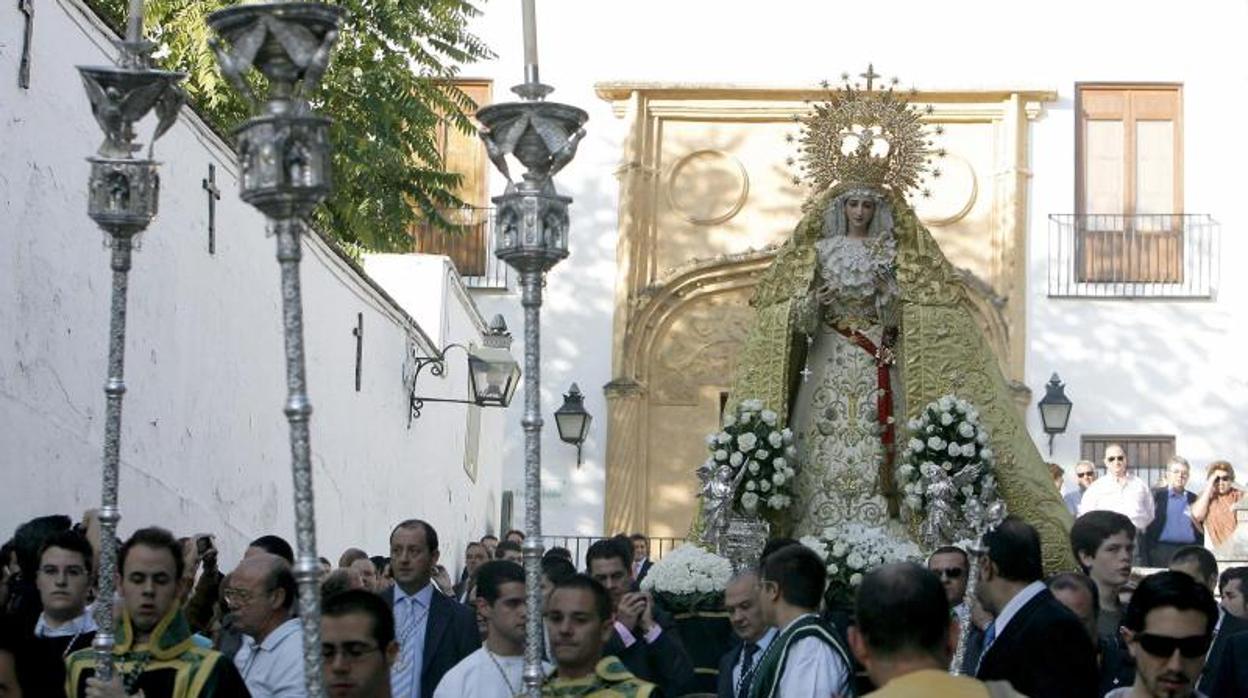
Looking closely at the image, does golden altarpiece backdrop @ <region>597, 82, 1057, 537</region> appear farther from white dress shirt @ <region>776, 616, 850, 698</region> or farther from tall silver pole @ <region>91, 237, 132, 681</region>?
tall silver pole @ <region>91, 237, 132, 681</region>

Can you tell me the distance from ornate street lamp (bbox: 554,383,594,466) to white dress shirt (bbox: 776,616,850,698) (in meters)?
16.9

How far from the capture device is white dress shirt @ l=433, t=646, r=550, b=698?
6.88 m

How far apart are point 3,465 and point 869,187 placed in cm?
422

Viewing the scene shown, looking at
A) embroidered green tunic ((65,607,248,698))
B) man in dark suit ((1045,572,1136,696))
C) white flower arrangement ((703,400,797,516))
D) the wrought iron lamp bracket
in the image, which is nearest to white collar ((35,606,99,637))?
embroidered green tunic ((65,607,248,698))

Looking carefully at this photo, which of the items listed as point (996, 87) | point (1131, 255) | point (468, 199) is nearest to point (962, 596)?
point (996, 87)

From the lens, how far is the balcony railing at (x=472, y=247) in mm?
25984

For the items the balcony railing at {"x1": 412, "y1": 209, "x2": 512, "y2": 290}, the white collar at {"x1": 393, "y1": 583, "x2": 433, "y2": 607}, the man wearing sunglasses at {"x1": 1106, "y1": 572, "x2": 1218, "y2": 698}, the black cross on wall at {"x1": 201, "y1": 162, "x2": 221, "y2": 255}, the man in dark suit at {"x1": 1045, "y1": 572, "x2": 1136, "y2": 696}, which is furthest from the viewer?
the balcony railing at {"x1": 412, "y1": 209, "x2": 512, "y2": 290}

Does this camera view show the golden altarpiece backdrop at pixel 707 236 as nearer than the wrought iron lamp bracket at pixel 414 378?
No

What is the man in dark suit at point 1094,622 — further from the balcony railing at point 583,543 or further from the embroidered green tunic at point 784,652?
the balcony railing at point 583,543

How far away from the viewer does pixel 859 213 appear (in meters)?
11.3

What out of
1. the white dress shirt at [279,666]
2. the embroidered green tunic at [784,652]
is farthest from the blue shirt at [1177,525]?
the white dress shirt at [279,666]

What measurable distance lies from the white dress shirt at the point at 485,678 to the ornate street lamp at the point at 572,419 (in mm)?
16718

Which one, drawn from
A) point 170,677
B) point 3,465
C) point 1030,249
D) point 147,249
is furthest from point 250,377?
point 1030,249

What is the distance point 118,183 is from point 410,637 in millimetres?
3013
